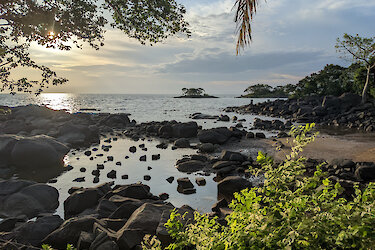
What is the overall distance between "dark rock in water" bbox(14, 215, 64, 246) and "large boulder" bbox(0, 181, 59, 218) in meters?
1.91

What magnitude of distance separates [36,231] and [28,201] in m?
2.75

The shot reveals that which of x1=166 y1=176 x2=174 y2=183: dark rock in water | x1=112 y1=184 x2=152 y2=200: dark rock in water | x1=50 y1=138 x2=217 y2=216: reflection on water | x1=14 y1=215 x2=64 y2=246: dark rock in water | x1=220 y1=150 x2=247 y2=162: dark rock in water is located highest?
x1=220 y1=150 x2=247 y2=162: dark rock in water

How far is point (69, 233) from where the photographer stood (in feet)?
20.2

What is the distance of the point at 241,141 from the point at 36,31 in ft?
53.8

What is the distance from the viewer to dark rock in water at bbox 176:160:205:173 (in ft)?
43.0

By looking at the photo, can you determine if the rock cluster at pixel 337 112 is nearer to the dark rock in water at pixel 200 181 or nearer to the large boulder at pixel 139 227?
the dark rock in water at pixel 200 181

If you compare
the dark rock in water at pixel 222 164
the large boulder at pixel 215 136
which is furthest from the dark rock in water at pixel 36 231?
the large boulder at pixel 215 136

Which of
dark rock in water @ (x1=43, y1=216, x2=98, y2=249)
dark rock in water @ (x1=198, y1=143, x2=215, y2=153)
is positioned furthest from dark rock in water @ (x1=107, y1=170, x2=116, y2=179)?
dark rock in water @ (x1=198, y1=143, x2=215, y2=153)

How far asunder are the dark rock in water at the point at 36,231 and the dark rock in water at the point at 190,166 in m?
6.96

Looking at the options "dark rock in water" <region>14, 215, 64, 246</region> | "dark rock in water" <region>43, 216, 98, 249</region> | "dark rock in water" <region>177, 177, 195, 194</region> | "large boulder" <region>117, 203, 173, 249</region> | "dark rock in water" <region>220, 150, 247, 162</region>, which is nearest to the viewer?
"large boulder" <region>117, 203, 173, 249</region>

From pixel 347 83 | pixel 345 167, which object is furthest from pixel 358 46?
pixel 345 167

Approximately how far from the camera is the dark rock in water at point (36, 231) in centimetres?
630

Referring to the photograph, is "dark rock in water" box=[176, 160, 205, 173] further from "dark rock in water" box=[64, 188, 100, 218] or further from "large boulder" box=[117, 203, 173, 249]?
"large boulder" box=[117, 203, 173, 249]

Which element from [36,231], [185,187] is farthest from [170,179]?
[36,231]
